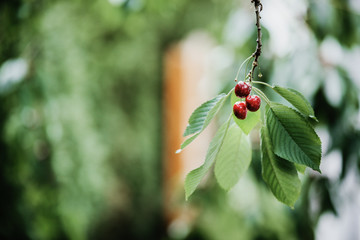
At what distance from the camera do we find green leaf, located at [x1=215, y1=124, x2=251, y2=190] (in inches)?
12.4

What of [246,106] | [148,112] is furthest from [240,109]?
[148,112]

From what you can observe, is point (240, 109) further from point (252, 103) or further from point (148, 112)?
Answer: point (148, 112)

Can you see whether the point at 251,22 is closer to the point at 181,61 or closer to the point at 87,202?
the point at 87,202

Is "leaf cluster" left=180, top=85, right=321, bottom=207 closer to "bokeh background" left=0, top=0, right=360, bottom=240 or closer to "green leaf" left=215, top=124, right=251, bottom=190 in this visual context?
"green leaf" left=215, top=124, right=251, bottom=190

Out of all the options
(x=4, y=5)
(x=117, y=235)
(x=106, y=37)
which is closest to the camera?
(x=4, y=5)

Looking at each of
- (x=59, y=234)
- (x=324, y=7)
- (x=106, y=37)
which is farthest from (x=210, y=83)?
(x=106, y=37)

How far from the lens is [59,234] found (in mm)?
1145

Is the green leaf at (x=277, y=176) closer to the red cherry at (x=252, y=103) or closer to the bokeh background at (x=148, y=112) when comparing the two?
the red cherry at (x=252, y=103)

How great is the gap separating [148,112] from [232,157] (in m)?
2.09

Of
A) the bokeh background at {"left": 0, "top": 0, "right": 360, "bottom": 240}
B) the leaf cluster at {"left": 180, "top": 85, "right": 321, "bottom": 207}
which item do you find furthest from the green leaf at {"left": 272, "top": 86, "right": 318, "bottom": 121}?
the bokeh background at {"left": 0, "top": 0, "right": 360, "bottom": 240}

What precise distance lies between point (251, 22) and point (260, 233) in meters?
0.64

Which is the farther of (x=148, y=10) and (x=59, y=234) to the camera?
(x=59, y=234)

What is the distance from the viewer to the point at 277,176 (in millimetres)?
291

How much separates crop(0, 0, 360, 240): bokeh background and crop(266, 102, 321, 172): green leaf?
486 millimetres
